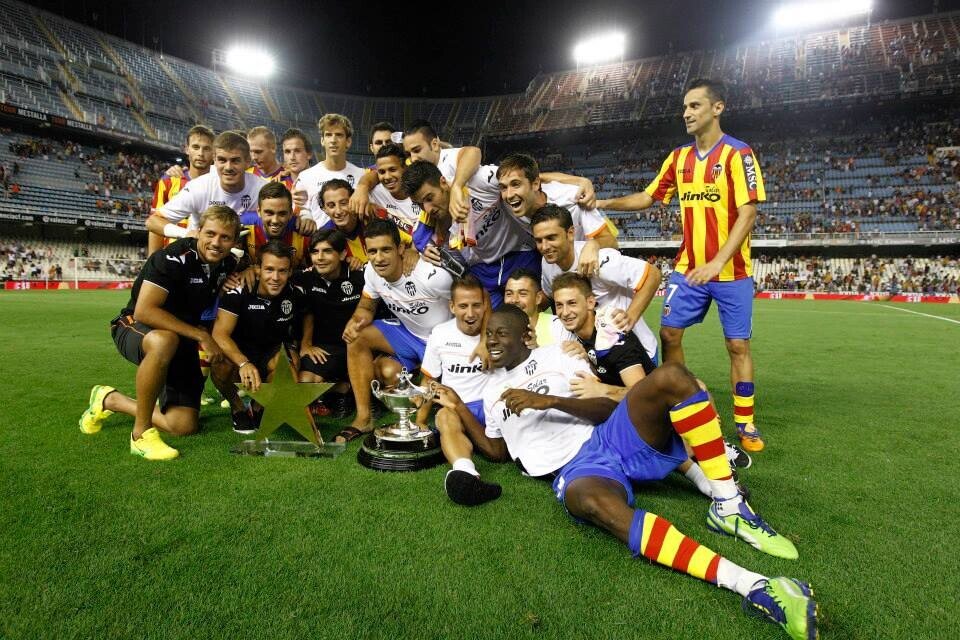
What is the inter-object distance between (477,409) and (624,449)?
1.32m

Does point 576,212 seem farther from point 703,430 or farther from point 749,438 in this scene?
point 703,430

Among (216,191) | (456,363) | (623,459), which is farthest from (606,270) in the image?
(216,191)

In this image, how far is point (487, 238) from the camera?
16.3ft

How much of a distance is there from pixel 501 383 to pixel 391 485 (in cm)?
88

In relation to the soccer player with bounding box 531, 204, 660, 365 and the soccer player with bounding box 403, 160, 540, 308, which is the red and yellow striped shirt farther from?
the soccer player with bounding box 403, 160, 540, 308

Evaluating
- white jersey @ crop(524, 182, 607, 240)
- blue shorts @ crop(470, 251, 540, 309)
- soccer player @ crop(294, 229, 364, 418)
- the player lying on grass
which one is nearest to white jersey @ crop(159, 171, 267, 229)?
soccer player @ crop(294, 229, 364, 418)

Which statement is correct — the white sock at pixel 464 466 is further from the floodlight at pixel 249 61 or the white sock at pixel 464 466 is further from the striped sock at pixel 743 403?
the floodlight at pixel 249 61

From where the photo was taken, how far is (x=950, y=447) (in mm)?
4020

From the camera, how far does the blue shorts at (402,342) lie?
491 cm

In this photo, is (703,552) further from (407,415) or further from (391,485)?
(407,415)

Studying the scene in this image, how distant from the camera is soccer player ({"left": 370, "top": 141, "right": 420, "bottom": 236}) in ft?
16.3

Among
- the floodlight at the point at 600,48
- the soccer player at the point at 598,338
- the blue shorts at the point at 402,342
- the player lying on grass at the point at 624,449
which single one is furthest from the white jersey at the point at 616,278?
the floodlight at the point at 600,48

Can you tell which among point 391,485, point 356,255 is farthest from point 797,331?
point 391,485

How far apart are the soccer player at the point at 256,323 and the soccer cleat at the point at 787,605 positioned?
3567 mm
